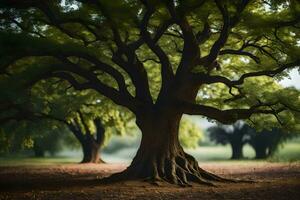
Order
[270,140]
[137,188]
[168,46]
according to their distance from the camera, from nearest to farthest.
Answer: [137,188]
[168,46]
[270,140]

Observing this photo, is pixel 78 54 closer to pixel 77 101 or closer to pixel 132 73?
pixel 132 73

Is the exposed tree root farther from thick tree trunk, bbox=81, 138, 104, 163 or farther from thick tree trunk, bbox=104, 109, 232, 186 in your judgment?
thick tree trunk, bbox=81, 138, 104, 163

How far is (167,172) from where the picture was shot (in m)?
18.7

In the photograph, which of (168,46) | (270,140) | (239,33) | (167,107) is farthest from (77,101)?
(270,140)

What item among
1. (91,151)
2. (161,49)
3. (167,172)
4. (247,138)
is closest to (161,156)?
(167,172)

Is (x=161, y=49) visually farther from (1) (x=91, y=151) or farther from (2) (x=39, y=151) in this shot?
(2) (x=39, y=151)

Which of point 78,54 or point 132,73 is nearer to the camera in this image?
point 78,54

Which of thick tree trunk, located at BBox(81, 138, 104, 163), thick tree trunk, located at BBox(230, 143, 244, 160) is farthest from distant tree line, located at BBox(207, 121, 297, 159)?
thick tree trunk, located at BBox(81, 138, 104, 163)

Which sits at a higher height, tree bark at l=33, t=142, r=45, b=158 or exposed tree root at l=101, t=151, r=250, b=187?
tree bark at l=33, t=142, r=45, b=158

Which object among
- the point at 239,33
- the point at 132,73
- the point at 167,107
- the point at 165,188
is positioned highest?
the point at 239,33

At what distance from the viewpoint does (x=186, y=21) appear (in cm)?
1841

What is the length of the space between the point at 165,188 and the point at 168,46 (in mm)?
9542

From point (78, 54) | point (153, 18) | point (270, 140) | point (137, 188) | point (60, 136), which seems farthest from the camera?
point (60, 136)

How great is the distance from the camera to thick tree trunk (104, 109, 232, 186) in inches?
736
